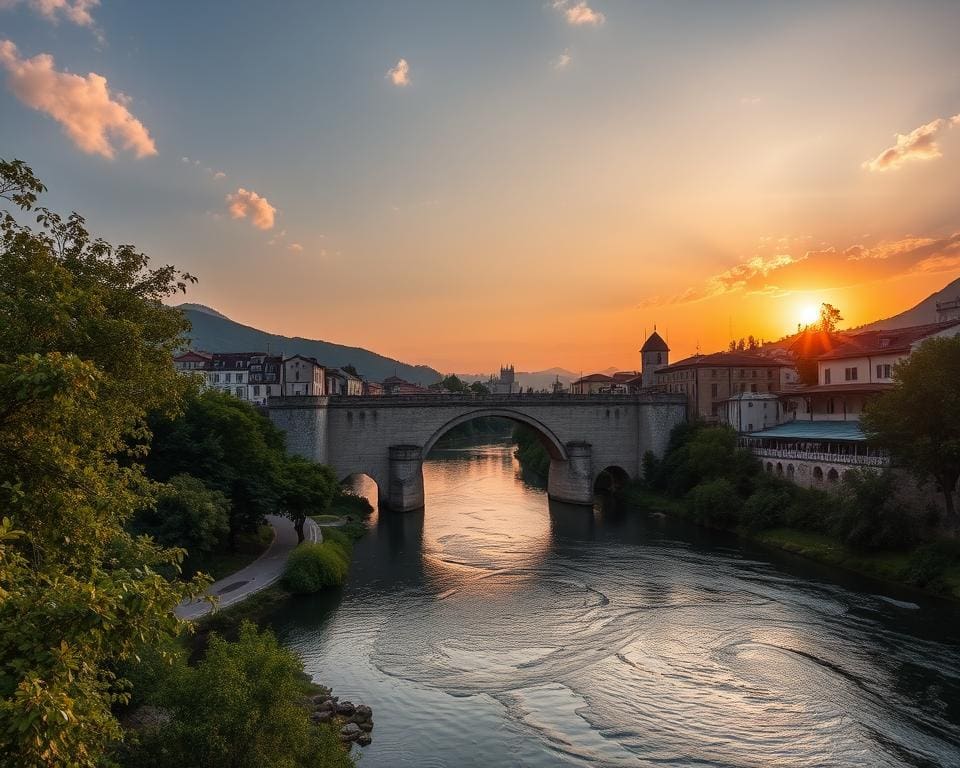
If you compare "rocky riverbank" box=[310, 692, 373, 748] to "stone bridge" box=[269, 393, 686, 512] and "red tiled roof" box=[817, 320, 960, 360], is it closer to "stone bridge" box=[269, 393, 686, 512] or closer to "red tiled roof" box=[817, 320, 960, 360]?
"stone bridge" box=[269, 393, 686, 512]

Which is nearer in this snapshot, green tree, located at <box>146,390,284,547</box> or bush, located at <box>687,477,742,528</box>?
green tree, located at <box>146,390,284,547</box>

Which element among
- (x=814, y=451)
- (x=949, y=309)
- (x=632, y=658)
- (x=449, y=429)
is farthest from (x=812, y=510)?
(x=949, y=309)

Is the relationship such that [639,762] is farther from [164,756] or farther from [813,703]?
[164,756]

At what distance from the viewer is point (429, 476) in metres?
68.7

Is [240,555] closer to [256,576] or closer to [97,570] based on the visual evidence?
[256,576]

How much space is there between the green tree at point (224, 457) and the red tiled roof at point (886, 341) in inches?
1427

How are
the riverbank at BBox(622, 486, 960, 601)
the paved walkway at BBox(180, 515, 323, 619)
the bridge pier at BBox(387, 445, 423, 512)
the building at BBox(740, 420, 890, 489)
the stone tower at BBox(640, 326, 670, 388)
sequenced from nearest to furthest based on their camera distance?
the paved walkway at BBox(180, 515, 323, 619)
the riverbank at BBox(622, 486, 960, 601)
the building at BBox(740, 420, 890, 489)
the bridge pier at BBox(387, 445, 423, 512)
the stone tower at BBox(640, 326, 670, 388)

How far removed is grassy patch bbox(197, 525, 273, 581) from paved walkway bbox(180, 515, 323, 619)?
1.01ft

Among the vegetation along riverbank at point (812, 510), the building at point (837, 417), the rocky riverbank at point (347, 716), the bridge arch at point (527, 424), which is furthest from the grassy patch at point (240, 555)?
the building at point (837, 417)

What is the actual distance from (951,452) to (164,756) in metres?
28.2

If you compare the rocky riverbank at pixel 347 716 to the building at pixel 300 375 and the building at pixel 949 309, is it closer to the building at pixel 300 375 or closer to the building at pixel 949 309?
the building at pixel 949 309

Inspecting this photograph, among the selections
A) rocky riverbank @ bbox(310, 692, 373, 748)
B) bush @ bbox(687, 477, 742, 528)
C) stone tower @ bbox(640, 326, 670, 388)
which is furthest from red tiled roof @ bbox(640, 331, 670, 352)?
rocky riverbank @ bbox(310, 692, 373, 748)

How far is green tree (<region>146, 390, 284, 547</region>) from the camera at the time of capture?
29.3 meters

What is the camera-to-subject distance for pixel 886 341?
151 feet
